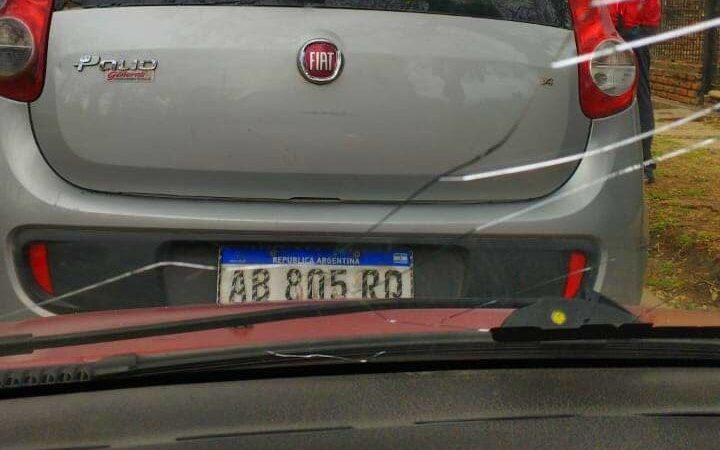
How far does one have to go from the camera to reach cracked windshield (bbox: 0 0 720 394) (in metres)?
2.78

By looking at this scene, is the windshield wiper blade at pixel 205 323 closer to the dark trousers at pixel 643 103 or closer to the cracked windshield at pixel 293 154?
the cracked windshield at pixel 293 154

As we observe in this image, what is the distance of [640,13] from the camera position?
471cm

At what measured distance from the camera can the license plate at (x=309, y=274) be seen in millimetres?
2768

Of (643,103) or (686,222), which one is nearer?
(643,103)

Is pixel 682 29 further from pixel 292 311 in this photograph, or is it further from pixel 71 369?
pixel 71 369

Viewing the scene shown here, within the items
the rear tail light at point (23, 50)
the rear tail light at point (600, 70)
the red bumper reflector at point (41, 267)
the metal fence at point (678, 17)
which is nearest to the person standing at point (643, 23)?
the metal fence at point (678, 17)

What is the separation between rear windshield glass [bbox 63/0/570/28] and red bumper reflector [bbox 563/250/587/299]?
0.72 m

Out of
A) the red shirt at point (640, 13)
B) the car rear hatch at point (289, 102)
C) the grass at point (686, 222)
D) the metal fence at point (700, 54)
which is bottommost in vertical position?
A: the grass at point (686, 222)

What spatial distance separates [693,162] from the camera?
6027mm

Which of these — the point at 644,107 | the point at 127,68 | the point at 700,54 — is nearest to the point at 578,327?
the point at 127,68

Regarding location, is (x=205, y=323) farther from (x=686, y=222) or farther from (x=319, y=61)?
(x=686, y=222)

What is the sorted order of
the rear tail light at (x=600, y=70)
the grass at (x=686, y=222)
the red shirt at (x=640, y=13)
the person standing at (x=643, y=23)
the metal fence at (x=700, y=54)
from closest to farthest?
the rear tail light at (x=600, y=70) < the grass at (x=686, y=222) < the person standing at (x=643, y=23) < the red shirt at (x=640, y=13) < the metal fence at (x=700, y=54)

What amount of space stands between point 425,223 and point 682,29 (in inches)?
163

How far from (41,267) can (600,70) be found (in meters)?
1.80
